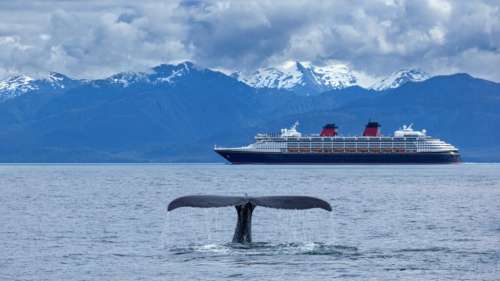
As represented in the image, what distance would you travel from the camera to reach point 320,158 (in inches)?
6939

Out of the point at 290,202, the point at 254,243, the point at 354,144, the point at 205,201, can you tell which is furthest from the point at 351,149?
the point at 205,201

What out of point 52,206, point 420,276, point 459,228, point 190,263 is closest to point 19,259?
point 190,263

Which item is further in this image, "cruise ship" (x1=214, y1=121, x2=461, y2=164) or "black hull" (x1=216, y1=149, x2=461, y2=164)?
"black hull" (x1=216, y1=149, x2=461, y2=164)

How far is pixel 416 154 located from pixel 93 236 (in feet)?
461

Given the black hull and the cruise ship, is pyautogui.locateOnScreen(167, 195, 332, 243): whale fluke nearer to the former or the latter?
the cruise ship

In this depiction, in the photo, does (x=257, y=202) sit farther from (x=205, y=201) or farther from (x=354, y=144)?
(x=354, y=144)

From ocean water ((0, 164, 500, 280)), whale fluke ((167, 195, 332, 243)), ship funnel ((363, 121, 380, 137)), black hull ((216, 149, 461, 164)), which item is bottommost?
ocean water ((0, 164, 500, 280))

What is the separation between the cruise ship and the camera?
173 meters

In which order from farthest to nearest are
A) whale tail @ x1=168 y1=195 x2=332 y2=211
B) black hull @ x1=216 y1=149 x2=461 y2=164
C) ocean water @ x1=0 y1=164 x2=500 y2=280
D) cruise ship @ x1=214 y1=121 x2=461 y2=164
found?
black hull @ x1=216 y1=149 x2=461 y2=164
cruise ship @ x1=214 y1=121 x2=461 y2=164
ocean water @ x1=0 y1=164 x2=500 y2=280
whale tail @ x1=168 y1=195 x2=332 y2=211

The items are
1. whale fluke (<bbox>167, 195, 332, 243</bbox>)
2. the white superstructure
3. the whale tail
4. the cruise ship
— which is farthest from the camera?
the cruise ship

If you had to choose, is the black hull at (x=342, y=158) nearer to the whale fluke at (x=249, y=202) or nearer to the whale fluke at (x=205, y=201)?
the whale fluke at (x=249, y=202)

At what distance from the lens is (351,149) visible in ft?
571

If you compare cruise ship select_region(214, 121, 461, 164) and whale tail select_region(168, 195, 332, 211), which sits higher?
cruise ship select_region(214, 121, 461, 164)

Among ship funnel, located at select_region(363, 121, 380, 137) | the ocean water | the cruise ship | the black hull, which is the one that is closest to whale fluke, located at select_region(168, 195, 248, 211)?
the ocean water
